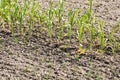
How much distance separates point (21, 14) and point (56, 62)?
0.58 meters

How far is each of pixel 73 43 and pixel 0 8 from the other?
0.77 m

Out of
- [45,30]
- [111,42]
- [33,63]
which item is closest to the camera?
[33,63]

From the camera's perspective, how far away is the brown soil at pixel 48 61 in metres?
2.83

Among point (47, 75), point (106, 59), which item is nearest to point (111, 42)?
point (106, 59)

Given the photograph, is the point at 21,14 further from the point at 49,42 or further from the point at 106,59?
the point at 106,59

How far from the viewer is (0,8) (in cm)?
356

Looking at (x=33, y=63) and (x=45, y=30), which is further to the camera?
(x=45, y=30)

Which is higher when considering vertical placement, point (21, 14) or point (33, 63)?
point (21, 14)

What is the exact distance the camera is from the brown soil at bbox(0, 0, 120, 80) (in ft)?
9.29

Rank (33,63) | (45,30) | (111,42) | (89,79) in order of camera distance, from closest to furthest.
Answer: (89,79)
(33,63)
(111,42)
(45,30)

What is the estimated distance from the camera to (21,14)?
10.9 ft

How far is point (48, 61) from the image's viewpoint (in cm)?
301

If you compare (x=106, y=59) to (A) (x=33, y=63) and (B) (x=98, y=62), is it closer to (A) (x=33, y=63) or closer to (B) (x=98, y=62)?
(B) (x=98, y=62)

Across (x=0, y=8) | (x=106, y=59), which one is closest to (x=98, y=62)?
(x=106, y=59)
